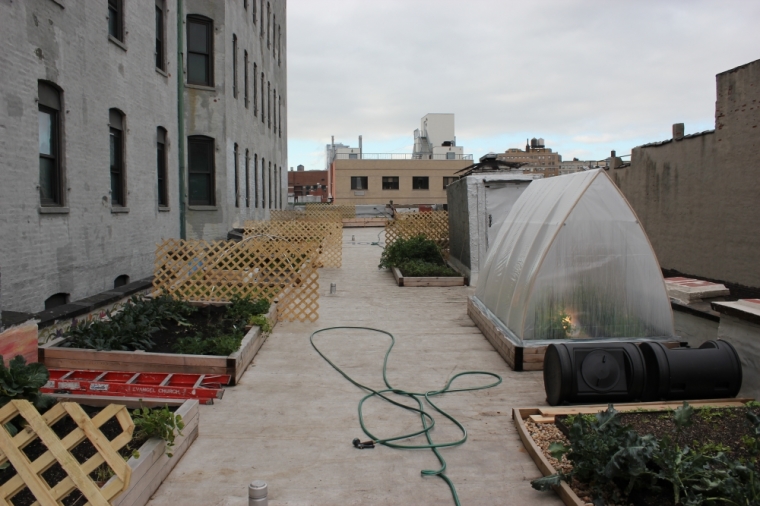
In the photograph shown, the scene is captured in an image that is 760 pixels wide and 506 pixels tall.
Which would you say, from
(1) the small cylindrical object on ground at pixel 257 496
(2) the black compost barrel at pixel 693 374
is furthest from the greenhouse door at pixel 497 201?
(1) the small cylindrical object on ground at pixel 257 496

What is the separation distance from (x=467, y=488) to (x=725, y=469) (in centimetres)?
181

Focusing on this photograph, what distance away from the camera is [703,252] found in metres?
12.4

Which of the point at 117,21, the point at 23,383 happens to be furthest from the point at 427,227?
the point at 23,383

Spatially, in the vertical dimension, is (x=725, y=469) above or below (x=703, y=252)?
below

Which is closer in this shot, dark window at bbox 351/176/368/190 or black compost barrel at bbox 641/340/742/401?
black compost barrel at bbox 641/340/742/401

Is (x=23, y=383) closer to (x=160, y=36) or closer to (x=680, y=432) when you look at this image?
(x=680, y=432)

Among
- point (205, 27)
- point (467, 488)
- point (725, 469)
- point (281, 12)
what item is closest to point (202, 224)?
point (205, 27)

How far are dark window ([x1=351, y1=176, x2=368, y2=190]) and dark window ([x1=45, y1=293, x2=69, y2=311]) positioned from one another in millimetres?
52822

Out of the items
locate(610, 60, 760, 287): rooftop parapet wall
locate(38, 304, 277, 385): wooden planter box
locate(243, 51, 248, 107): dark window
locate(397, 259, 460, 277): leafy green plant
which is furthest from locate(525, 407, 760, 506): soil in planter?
locate(243, 51, 248, 107): dark window

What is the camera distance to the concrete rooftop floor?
14.3 ft

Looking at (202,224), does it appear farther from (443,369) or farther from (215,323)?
(443,369)

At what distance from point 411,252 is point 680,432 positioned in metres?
13.2

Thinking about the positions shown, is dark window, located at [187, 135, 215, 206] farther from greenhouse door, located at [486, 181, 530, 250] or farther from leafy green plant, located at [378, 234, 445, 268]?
greenhouse door, located at [486, 181, 530, 250]

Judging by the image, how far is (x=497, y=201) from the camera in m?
14.5
